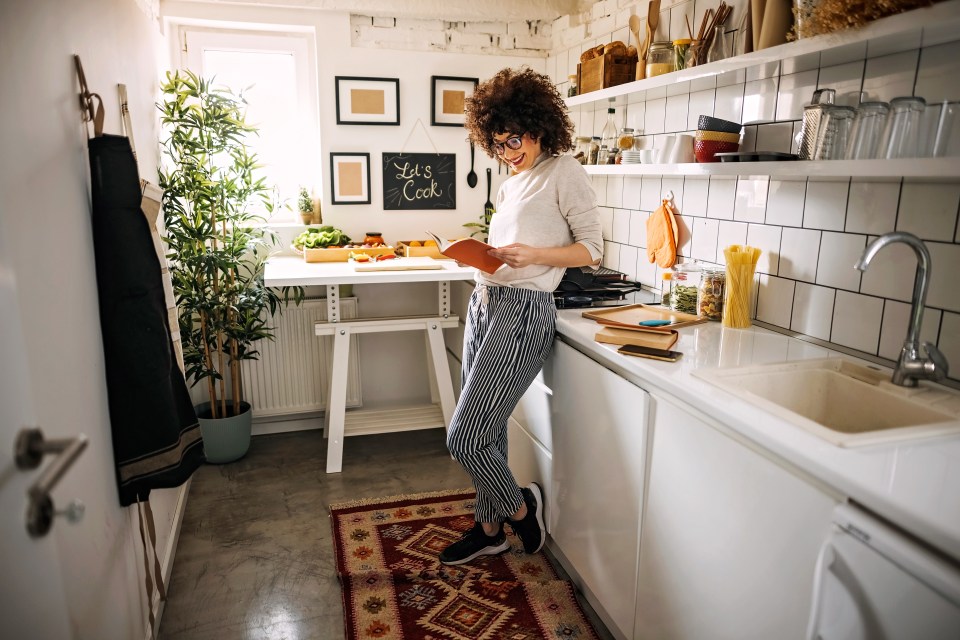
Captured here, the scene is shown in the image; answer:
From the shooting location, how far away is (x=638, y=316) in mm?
2191

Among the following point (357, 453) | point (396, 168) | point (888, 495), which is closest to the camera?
point (888, 495)

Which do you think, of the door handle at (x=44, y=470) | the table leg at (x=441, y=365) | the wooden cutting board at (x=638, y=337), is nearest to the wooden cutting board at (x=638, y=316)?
the wooden cutting board at (x=638, y=337)

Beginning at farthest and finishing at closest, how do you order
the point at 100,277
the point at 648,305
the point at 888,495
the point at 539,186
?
the point at 648,305
the point at 539,186
the point at 100,277
the point at 888,495

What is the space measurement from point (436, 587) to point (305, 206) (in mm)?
2054

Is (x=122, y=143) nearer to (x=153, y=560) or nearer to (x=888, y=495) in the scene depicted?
(x=153, y=560)

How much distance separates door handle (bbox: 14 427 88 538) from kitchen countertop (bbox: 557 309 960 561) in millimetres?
1125

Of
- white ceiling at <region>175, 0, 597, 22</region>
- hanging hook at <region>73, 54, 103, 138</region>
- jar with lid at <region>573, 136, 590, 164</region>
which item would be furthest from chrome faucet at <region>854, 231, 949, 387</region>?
white ceiling at <region>175, 0, 597, 22</region>

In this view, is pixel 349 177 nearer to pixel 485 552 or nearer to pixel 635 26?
pixel 635 26

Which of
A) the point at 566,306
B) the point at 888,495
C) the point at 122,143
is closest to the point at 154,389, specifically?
the point at 122,143

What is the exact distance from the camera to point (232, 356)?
3.12 m

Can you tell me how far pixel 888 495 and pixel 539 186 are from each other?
1.29 metres

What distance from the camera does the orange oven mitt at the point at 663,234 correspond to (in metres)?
2.47

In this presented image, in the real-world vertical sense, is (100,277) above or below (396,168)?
below

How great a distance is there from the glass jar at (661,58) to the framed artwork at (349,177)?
5.57ft
